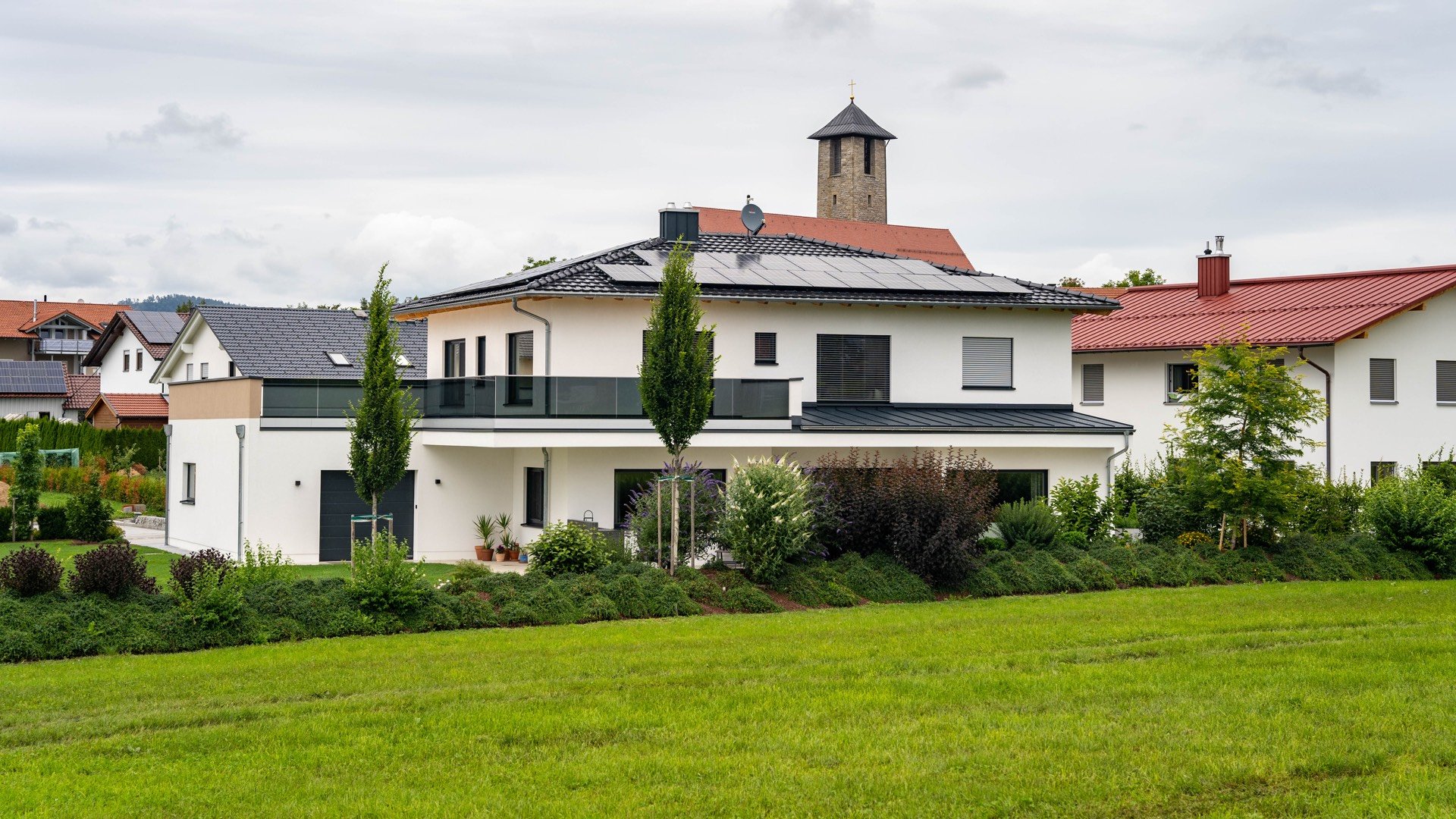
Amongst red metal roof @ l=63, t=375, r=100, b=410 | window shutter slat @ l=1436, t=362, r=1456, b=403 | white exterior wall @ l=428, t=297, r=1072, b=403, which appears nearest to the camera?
white exterior wall @ l=428, t=297, r=1072, b=403

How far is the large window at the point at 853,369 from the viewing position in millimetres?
27906

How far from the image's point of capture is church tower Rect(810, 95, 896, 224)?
92.7m

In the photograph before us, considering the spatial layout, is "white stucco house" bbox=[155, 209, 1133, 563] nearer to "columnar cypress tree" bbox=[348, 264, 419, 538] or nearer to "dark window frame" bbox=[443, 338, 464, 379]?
"dark window frame" bbox=[443, 338, 464, 379]

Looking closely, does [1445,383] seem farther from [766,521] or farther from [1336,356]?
[766,521]

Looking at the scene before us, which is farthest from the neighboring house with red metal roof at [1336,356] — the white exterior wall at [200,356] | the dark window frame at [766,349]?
the white exterior wall at [200,356]

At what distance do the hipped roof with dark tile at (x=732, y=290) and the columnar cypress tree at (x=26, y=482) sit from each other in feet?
29.0

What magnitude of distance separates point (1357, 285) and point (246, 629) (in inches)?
1200

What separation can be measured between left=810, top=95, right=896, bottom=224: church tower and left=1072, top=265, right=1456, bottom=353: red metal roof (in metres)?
52.0

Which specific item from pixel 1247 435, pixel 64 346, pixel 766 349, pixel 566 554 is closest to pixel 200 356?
pixel 766 349

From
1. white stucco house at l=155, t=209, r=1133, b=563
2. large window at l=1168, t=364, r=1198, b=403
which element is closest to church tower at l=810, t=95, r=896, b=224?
large window at l=1168, t=364, r=1198, b=403

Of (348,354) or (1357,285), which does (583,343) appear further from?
(1357,285)

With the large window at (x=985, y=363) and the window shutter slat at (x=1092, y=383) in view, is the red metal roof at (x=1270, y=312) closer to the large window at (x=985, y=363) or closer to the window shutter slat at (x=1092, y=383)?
the window shutter slat at (x=1092, y=383)

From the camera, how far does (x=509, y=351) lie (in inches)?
1075

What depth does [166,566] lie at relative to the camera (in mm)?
24172
